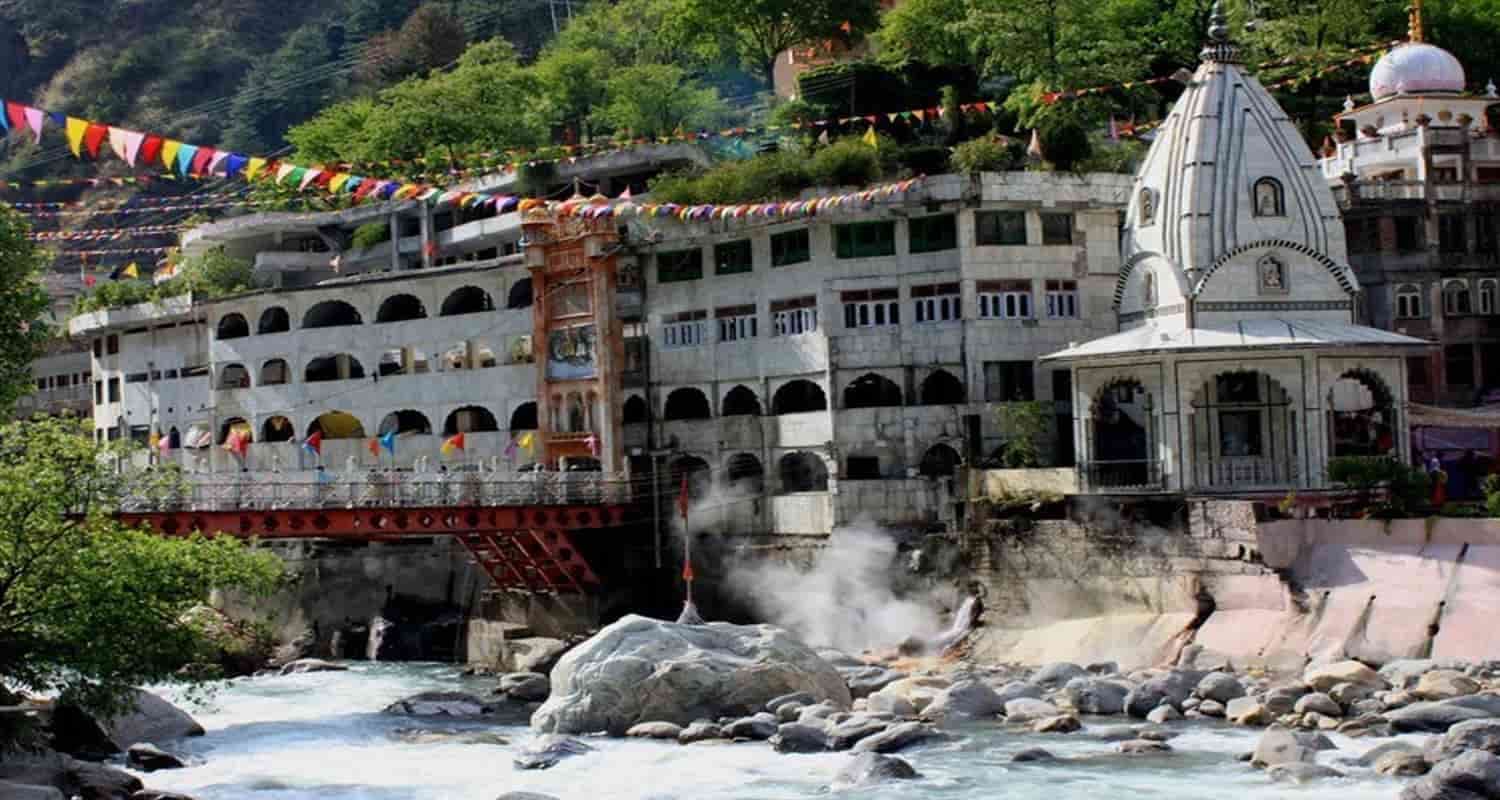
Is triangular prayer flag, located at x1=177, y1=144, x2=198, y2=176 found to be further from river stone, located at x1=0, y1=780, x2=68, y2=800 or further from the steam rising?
river stone, located at x1=0, y1=780, x2=68, y2=800

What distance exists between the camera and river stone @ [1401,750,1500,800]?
120ft

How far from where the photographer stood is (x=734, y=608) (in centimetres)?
6431

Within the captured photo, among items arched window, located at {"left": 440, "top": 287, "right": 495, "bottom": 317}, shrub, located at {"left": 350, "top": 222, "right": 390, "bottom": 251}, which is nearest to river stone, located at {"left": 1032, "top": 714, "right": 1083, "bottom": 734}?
arched window, located at {"left": 440, "top": 287, "right": 495, "bottom": 317}

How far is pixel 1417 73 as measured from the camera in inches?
3095

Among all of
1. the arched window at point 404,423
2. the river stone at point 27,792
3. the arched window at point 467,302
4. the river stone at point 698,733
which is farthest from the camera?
the arched window at point 404,423

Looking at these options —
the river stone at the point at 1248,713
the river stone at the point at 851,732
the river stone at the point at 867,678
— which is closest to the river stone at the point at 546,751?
the river stone at the point at 851,732

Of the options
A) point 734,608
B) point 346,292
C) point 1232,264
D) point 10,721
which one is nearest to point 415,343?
point 346,292

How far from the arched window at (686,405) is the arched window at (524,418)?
19.6ft

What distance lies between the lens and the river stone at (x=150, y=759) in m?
45.9

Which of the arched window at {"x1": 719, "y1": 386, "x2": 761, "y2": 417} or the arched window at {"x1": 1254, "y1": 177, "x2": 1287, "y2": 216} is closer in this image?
the arched window at {"x1": 1254, "y1": 177, "x2": 1287, "y2": 216}

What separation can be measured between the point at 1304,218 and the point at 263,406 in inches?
1640

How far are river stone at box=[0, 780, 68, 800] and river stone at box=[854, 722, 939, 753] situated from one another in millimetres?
15639

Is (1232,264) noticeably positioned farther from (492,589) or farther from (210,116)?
(210,116)

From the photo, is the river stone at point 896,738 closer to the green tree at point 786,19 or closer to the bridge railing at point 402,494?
the bridge railing at point 402,494
